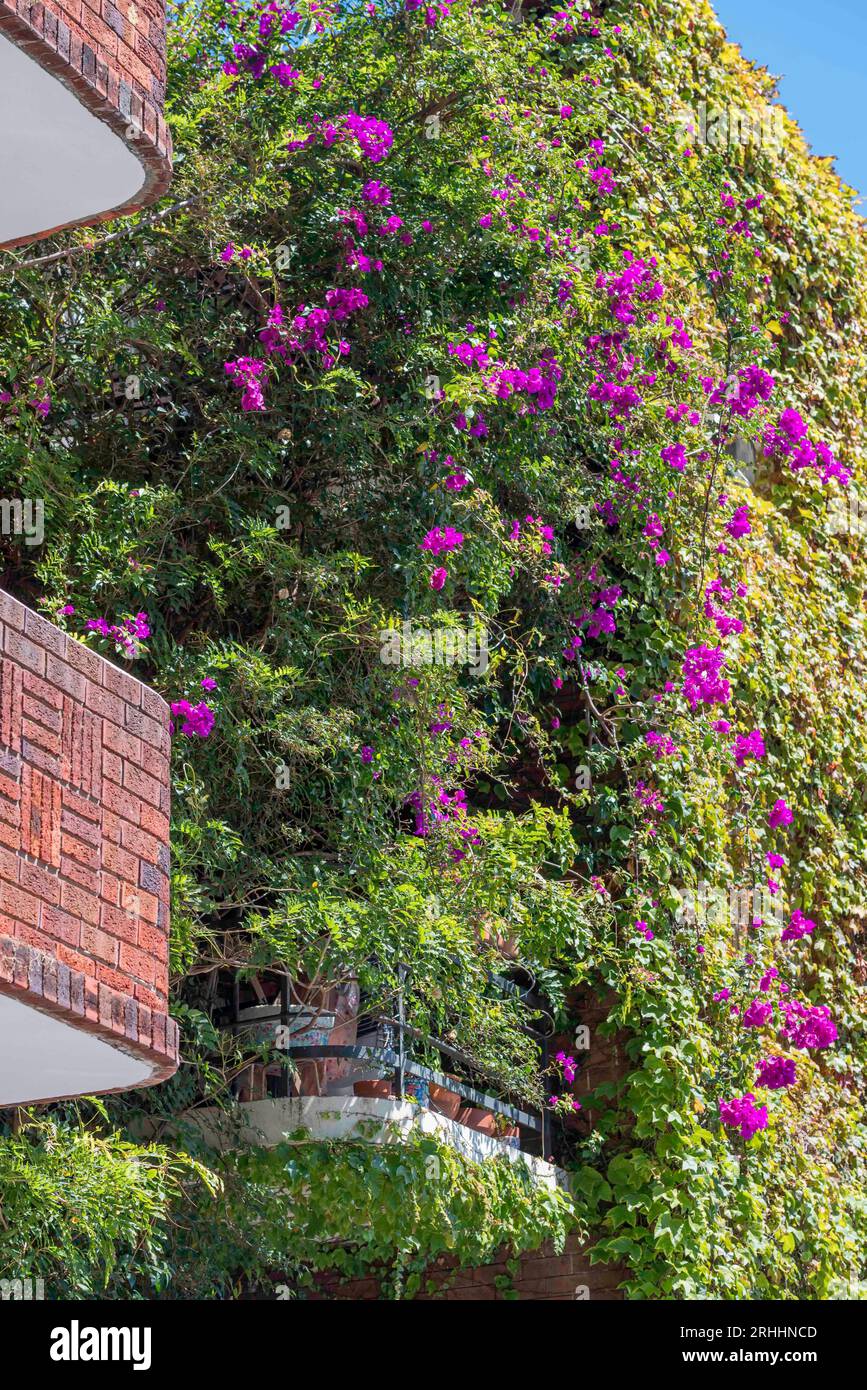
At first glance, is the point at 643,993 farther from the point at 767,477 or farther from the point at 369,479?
the point at 767,477

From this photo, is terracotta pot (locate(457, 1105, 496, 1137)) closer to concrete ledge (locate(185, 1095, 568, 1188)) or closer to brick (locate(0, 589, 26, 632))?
concrete ledge (locate(185, 1095, 568, 1188))

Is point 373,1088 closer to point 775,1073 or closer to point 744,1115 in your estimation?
point 744,1115

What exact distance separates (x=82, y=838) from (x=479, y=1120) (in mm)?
5098

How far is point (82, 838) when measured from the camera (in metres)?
4.39

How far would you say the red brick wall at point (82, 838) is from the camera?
4.10 m

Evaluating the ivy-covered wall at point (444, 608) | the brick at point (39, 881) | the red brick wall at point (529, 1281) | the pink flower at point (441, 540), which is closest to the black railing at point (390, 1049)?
the ivy-covered wall at point (444, 608)

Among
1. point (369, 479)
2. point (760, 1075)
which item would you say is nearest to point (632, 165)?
point (369, 479)

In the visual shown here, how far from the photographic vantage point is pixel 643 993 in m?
9.30

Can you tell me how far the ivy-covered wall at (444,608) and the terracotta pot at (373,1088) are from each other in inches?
13.4

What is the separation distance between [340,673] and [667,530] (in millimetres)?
2974

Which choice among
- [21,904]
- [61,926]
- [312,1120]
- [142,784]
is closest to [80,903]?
[61,926]

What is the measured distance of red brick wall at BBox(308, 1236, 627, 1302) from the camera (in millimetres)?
9148

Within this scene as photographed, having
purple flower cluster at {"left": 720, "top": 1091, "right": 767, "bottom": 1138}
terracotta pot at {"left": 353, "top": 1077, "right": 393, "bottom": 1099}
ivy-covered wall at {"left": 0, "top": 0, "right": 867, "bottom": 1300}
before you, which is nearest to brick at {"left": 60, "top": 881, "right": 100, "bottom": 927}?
ivy-covered wall at {"left": 0, "top": 0, "right": 867, "bottom": 1300}

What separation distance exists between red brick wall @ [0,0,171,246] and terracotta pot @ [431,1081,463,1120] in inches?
189
